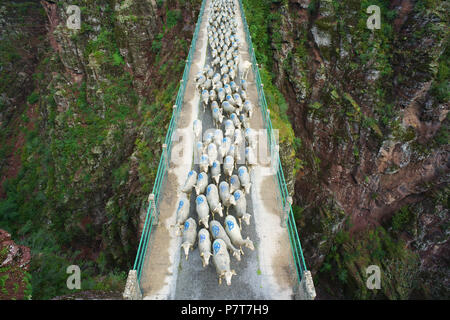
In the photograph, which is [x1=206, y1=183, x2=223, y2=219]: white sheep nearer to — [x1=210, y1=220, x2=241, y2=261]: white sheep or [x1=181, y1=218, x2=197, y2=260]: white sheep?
[x1=210, y1=220, x2=241, y2=261]: white sheep

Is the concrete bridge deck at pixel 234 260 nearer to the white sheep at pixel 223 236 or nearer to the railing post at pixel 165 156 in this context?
the railing post at pixel 165 156

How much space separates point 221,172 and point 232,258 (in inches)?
119

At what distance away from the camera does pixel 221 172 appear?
8.87m

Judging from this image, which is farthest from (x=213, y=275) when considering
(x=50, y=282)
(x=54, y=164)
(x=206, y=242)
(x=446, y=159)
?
(x=54, y=164)

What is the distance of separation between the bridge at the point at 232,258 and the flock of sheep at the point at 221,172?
41 cm

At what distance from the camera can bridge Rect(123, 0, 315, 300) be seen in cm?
614

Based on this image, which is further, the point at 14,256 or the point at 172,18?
the point at 172,18

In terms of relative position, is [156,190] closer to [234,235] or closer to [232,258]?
[234,235]

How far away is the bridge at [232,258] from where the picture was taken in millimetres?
6141

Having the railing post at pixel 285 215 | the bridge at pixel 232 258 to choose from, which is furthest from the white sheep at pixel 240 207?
the railing post at pixel 285 215

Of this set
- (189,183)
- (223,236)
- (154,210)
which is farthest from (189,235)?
(189,183)

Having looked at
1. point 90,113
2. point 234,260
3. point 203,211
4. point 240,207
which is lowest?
point 90,113

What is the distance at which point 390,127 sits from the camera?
18328 mm

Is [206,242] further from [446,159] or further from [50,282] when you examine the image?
[446,159]
